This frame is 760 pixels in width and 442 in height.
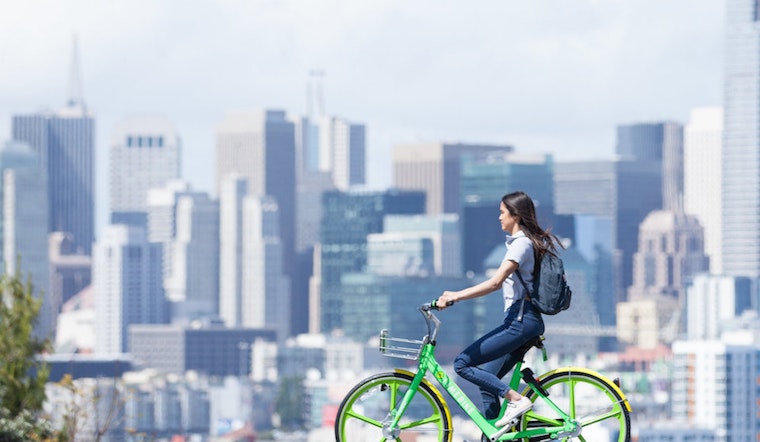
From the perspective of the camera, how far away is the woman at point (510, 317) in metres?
15.3

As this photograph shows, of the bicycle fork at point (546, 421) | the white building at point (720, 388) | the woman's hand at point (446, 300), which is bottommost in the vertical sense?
the white building at point (720, 388)

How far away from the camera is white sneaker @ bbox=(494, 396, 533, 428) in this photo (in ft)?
51.0

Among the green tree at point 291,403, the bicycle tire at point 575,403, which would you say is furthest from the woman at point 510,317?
the green tree at point 291,403

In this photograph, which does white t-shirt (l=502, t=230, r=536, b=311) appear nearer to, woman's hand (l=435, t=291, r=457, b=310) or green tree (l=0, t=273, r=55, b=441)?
woman's hand (l=435, t=291, r=457, b=310)

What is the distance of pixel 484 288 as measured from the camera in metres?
15.2

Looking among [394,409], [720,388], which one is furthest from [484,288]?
[720,388]

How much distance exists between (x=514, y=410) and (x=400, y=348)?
92 cm

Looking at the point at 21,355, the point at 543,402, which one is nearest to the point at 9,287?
the point at 21,355

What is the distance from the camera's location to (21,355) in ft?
80.4

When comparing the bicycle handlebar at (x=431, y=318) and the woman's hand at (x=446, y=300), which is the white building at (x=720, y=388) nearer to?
the bicycle handlebar at (x=431, y=318)

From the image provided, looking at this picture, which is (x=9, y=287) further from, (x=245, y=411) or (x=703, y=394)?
(x=245, y=411)

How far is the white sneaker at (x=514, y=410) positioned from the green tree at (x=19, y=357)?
8178mm

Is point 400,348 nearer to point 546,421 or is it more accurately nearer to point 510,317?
point 510,317

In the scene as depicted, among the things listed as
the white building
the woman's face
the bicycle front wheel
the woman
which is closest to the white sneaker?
the woman
